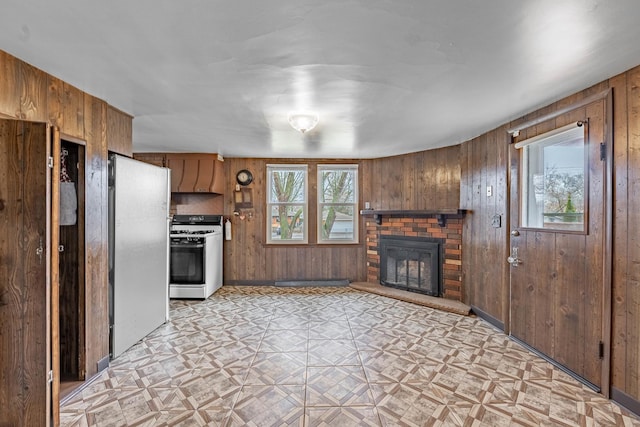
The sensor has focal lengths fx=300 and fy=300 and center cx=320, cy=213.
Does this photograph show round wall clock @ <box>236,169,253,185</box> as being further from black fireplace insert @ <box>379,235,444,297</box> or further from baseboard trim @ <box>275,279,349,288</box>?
black fireplace insert @ <box>379,235,444,297</box>

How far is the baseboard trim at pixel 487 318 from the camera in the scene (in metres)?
3.33

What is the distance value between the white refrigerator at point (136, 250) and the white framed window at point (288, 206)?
2.09 m

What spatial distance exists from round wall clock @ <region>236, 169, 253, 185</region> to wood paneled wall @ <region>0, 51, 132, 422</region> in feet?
7.93

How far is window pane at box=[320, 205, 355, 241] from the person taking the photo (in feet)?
17.6

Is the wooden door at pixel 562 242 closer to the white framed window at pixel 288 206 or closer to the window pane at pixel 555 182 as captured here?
the window pane at pixel 555 182

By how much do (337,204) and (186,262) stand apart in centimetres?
262

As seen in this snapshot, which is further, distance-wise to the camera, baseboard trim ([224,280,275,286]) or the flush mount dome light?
baseboard trim ([224,280,275,286])

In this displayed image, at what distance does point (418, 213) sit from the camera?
14.8ft

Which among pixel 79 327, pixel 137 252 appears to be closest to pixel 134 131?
pixel 137 252

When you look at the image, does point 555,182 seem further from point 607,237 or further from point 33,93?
point 33,93

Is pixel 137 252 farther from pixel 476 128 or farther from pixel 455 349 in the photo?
pixel 476 128

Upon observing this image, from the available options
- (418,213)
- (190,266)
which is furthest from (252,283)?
(418,213)

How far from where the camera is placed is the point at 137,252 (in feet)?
9.68

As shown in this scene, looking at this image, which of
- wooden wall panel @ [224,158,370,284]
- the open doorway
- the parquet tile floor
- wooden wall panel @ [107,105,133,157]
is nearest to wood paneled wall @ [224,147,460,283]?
wooden wall panel @ [224,158,370,284]
